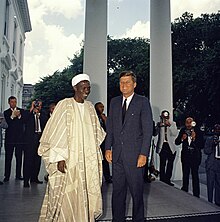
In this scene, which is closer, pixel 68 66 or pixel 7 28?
pixel 7 28

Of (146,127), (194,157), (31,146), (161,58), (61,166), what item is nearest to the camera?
(61,166)

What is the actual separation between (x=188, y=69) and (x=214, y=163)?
1463 centimetres

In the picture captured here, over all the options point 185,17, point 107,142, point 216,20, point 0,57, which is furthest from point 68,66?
point 107,142

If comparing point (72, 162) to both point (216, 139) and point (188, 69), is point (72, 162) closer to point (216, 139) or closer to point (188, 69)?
point (216, 139)

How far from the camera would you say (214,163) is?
4586mm

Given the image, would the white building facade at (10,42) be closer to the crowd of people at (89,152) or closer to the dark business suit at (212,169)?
the crowd of people at (89,152)

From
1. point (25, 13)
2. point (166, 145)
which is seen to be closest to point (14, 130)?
point (166, 145)

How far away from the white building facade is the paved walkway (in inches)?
323

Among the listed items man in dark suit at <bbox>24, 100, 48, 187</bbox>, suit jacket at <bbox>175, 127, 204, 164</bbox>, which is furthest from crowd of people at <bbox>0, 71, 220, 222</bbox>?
man in dark suit at <bbox>24, 100, 48, 187</bbox>

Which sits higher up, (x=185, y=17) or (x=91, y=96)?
(x=185, y=17)

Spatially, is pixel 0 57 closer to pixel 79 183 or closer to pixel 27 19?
pixel 79 183

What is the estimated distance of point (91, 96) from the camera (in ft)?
20.9

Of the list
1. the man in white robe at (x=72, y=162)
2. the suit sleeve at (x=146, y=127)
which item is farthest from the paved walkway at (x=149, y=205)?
the suit sleeve at (x=146, y=127)

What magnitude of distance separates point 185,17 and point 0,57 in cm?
1482
